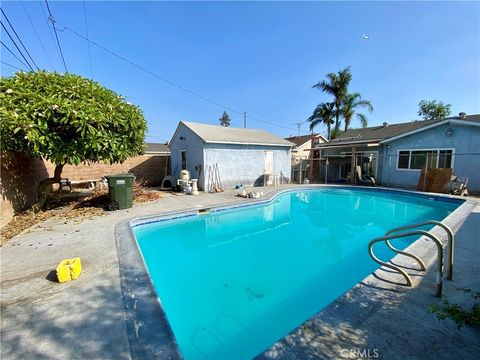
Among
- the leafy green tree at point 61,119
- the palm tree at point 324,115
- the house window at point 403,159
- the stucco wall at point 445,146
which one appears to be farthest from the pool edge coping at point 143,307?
the palm tree at point 324,115

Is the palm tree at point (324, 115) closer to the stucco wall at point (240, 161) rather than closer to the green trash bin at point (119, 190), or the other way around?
the stucco wall at point (240, 161)

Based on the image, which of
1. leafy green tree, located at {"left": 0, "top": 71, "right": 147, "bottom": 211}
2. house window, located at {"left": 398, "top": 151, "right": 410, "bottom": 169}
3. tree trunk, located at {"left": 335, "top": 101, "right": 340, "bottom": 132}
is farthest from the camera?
tree trunk, located at {"left": 335, "top": 101, "right": 340, "bottom": 132}

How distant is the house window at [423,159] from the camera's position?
41.4 feet

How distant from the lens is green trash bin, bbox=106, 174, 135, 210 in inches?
304

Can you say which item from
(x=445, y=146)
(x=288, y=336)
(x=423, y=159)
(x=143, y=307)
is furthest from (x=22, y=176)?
(x=445, y=146)

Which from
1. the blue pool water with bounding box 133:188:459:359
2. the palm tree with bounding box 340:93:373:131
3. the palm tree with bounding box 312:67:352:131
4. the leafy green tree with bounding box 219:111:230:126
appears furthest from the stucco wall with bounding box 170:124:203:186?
the leafy green tree with bounding box 219:111:230:126

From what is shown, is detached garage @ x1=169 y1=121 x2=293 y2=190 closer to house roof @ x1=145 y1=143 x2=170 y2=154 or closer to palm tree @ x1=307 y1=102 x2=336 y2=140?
house roof @ x1=145 y1=143 x2=170 y2=154

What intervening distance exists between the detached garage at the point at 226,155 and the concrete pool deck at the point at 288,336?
9.13 metres

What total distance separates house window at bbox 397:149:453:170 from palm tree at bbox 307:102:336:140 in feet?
38.9

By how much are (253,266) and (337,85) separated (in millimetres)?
25022

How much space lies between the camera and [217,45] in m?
14.6

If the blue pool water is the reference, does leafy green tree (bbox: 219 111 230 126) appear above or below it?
above

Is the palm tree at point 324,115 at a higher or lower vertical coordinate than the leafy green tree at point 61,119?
higher

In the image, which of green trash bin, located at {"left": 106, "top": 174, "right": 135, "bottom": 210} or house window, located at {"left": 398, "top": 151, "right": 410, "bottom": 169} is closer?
green trash bin, located at {"left": 106, "top": 174, "right": 135, "bottom": 210}
